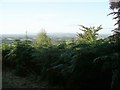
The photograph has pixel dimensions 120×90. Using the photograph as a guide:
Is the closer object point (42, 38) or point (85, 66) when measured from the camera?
point (85, 66)

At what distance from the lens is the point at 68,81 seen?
4.49 metres

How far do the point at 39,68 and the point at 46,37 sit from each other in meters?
2.97

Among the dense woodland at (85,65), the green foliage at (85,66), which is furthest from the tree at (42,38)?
the green foliage at (85,66)

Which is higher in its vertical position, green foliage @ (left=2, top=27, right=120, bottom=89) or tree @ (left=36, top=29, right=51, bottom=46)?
tree @ (left=36, top=29, right=51, bottom=46)

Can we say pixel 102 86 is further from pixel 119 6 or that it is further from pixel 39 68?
pixel 39 68

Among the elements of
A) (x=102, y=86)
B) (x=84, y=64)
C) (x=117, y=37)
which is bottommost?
(x=102, y=86)

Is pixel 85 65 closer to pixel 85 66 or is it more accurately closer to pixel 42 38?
pixel 85 66

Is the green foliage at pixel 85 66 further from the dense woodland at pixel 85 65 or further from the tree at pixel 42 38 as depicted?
the tree at pixel 42 38

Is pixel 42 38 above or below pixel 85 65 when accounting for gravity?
above

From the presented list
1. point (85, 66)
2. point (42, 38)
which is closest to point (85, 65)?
point (85, 66)

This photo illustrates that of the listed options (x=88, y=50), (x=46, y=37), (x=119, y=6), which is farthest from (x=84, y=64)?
(x=46, y=37)

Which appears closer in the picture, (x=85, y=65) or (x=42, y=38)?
(x=85, y=65)

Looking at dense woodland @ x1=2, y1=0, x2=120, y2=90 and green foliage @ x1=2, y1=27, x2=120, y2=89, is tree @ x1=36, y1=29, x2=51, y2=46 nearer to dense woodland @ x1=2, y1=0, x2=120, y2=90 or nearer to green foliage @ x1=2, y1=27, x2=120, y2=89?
dense woodland @ x1=2, y1=0, x2=120, y2=90

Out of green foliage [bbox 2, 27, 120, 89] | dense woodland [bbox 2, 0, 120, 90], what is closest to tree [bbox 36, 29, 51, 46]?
dense woodland [bbox 2, 0, 120, 90]
